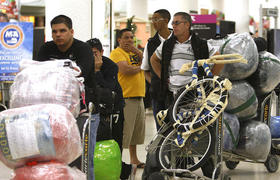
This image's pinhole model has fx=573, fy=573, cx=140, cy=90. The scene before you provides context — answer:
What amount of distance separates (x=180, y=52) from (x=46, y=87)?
7.39 feet

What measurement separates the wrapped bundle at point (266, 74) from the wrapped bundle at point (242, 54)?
24 centimetres

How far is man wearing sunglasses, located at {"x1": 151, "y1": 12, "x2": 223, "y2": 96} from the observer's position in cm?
593

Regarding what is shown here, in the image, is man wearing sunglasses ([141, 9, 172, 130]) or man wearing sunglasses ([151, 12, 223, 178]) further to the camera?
man wearing sunglasses ([141, 9, 172, 130])

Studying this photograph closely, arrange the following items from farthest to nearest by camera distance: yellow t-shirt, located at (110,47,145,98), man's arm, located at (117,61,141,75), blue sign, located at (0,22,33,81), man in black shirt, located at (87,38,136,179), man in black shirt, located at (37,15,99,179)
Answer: blue sign, located at (0,22,33,81), yellow t-shirt, located at (110,47,145,98), man's arm, located at (117,61,141,75), man in black shirt, located at (87,38,136,179), man in black shirt, located at (37,15,99,179)

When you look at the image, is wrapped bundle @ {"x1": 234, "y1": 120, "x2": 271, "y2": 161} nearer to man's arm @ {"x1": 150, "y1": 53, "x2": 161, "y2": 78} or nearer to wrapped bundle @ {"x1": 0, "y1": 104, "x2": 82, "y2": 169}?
man's arm @ {"x1": 150, "y1": 53, "x2": 161, "y2": 78}

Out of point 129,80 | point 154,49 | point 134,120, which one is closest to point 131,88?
point 129,80

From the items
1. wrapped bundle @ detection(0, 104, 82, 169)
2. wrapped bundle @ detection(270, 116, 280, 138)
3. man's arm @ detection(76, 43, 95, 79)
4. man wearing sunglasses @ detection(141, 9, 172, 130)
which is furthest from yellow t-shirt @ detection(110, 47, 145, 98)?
wrapped bundle @ detection(0, 104, 82, 169)

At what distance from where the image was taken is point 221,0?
33.2 metres

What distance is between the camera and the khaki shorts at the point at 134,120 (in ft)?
23.2

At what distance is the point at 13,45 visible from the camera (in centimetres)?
963

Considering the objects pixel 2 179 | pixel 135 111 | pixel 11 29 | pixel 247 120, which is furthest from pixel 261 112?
pixel 11 29

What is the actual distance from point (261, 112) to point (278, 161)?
0.69 meters

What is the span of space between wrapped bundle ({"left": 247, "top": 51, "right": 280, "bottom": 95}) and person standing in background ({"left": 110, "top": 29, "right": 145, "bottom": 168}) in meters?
1.45

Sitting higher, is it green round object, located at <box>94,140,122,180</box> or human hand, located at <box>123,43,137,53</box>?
human hand, located at <box>123,43,137,53</box>
